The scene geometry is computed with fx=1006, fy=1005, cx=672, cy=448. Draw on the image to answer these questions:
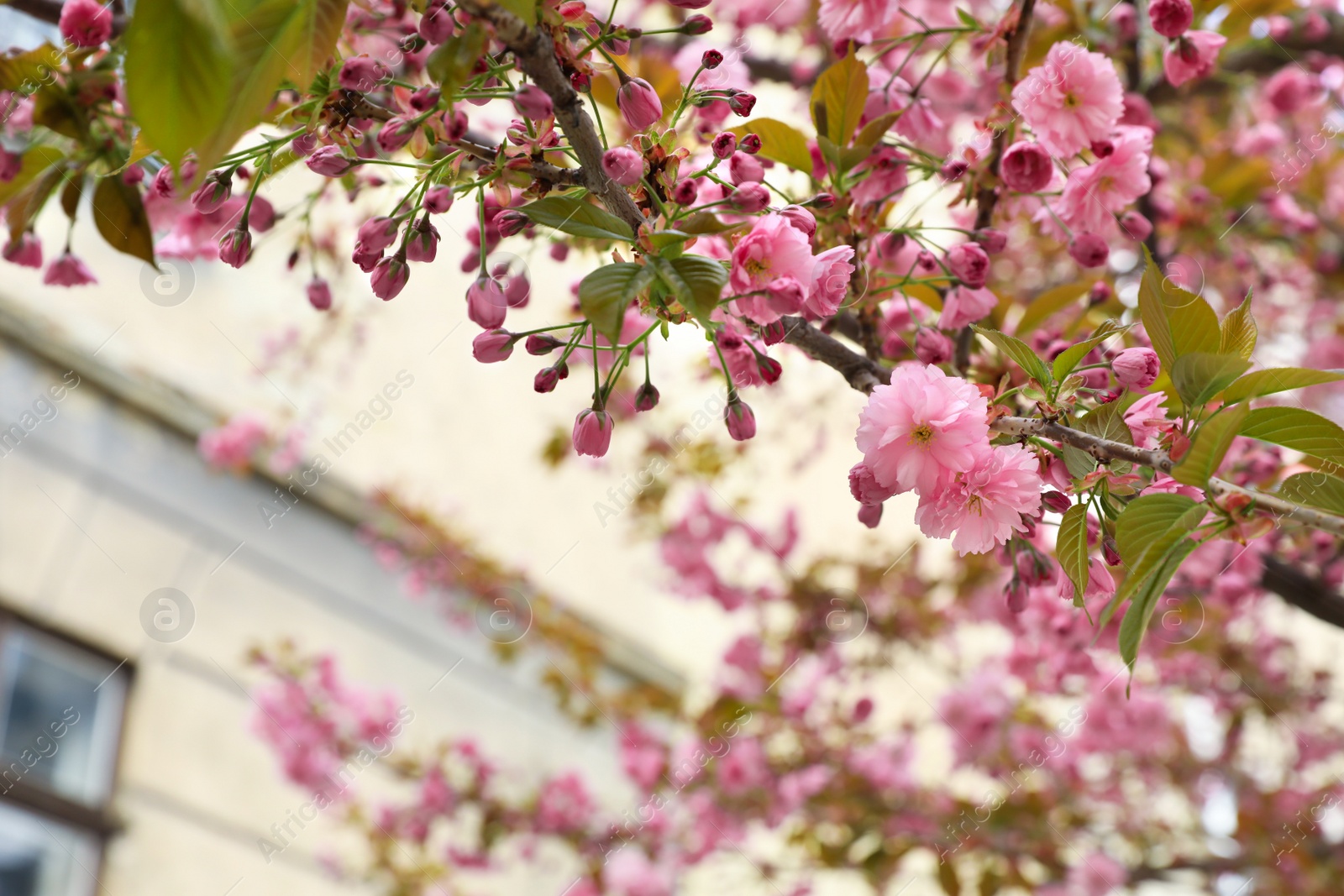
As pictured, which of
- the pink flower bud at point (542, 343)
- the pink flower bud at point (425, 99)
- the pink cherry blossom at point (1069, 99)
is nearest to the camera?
the pink flower bud at point (425, 99)

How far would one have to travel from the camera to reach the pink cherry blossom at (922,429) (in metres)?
0.65

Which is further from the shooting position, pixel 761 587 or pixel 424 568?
pixel 424 568

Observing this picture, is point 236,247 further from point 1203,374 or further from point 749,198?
point 1203,374

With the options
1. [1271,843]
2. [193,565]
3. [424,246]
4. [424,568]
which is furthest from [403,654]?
[424,246]

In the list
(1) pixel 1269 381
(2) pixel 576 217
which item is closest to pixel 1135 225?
(1) pixel 1269 381

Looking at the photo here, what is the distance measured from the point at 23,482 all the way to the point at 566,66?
7.83 feet

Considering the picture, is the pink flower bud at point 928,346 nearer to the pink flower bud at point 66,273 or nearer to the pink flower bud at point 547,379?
the pink flower bud at point 547,379

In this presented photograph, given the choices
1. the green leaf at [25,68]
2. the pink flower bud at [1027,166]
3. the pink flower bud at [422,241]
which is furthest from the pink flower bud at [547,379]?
the green leaf at [25,68]

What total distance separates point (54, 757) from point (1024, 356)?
8.22ft

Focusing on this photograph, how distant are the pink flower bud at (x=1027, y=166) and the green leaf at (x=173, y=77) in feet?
2.13

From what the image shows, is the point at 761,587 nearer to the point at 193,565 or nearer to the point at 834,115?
the point at 193,565

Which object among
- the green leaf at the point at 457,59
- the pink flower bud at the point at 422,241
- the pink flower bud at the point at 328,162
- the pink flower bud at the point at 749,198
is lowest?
the pink flower bud at the point at 422,241

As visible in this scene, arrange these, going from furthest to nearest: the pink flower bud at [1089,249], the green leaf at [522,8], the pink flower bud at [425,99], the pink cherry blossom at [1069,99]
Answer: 1. the pink flower bud at [1089,249]
2. the pink cherry blossom at [1069,99]
3. the pink flower bud at [425,99]
4. the green leaf at [522,8]

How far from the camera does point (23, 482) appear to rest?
2445mm
